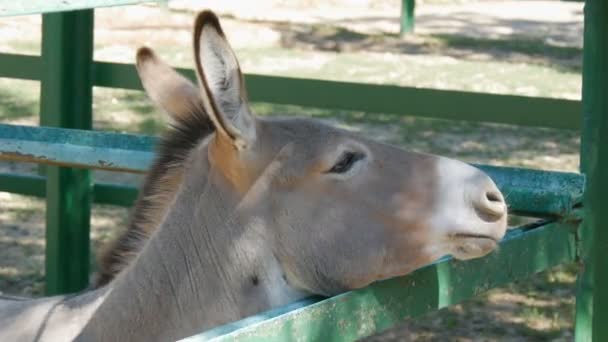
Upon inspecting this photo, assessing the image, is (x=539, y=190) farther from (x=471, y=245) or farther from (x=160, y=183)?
(x=160, y=183)

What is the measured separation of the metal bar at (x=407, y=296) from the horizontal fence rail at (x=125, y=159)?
0.08 m

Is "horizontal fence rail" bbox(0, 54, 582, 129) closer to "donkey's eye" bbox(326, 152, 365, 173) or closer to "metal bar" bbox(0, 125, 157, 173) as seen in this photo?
"metal bar" bbox(0, 125, 157, 173)

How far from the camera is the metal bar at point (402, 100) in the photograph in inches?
248

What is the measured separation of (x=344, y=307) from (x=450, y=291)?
0.51m

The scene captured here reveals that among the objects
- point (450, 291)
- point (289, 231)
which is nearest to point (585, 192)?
point (450, 291)

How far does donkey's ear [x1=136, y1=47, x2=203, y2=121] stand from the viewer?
359 centimetres

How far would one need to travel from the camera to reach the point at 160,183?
3.56 m

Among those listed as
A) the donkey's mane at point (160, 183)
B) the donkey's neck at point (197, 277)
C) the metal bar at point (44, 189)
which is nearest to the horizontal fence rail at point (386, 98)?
the metal bar at point (44, 189)

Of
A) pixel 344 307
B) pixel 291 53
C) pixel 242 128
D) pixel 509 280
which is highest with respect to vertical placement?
pixel 242 128

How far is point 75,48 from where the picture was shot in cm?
636

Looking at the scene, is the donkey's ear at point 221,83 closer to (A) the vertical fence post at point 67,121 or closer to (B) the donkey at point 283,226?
(B) the donkey at point 283,226

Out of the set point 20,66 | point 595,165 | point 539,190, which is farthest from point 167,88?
point 20,66

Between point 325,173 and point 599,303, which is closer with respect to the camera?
point 325,173

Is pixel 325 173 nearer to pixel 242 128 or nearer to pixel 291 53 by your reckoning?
pixel 242 128
